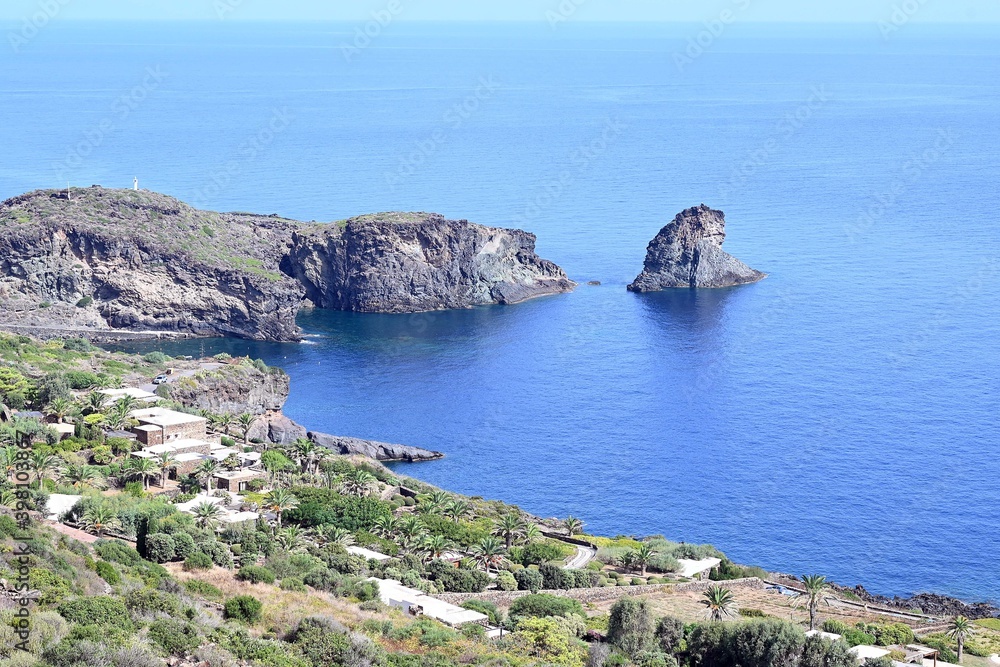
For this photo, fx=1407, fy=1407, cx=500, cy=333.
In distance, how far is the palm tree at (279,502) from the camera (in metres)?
66.1

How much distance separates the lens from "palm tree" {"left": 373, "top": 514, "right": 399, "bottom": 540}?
65688 millimetres

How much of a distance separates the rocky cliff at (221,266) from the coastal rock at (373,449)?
118 feet

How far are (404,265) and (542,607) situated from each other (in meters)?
92.1

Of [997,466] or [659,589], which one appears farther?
[997,466]

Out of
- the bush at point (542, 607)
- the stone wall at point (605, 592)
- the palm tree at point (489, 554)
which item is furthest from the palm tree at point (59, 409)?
the bush at point (542, 607)

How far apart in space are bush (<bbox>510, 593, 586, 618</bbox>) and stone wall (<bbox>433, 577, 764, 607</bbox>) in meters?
2.04

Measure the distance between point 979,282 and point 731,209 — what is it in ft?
171

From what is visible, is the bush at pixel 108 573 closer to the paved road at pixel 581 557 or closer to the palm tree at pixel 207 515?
the palm tree at pixel 207 515

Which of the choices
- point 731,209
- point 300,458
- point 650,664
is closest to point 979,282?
point 731,209

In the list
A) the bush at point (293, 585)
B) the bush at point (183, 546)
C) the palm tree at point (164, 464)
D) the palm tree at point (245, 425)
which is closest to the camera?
the bush at point (293, 585)

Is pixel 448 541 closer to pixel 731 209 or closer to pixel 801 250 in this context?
pixel 801 250

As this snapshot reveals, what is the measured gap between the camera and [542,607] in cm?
5256

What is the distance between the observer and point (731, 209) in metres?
196

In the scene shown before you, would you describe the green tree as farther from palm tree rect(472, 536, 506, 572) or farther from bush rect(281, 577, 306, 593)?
palm tree rect(472, 536, 506, 572)
